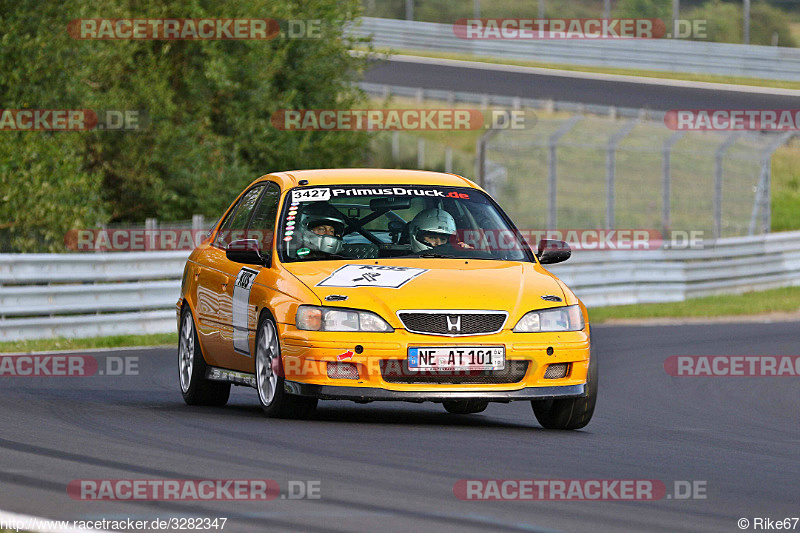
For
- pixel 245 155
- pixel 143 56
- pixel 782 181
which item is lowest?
pixel 782 181

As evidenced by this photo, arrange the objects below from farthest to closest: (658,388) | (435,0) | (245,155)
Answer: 1. (435,0)
2. (245,155)
3. (658,388)

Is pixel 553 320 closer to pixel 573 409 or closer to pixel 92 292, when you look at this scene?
pixel 573 409

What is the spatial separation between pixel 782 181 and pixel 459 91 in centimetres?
912

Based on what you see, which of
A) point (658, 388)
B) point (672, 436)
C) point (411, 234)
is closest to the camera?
point (672, 436)

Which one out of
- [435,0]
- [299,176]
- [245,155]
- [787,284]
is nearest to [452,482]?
[299,176]

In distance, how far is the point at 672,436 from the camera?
9422mm

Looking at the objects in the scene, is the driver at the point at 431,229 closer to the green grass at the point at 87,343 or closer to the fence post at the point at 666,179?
the green grass at the point at 87,343

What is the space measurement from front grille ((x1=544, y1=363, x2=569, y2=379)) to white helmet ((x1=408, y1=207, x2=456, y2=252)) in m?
1.32

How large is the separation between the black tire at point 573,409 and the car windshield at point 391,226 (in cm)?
103

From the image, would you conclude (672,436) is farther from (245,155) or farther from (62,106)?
(245,155)

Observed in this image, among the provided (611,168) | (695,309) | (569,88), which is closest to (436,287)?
(695,309)

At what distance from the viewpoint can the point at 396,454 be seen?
7844 mm

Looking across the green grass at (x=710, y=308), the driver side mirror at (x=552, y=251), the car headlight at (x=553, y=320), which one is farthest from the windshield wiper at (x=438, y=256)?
the green grass at (x=710, y=308)

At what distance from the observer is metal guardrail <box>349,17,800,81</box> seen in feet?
137
